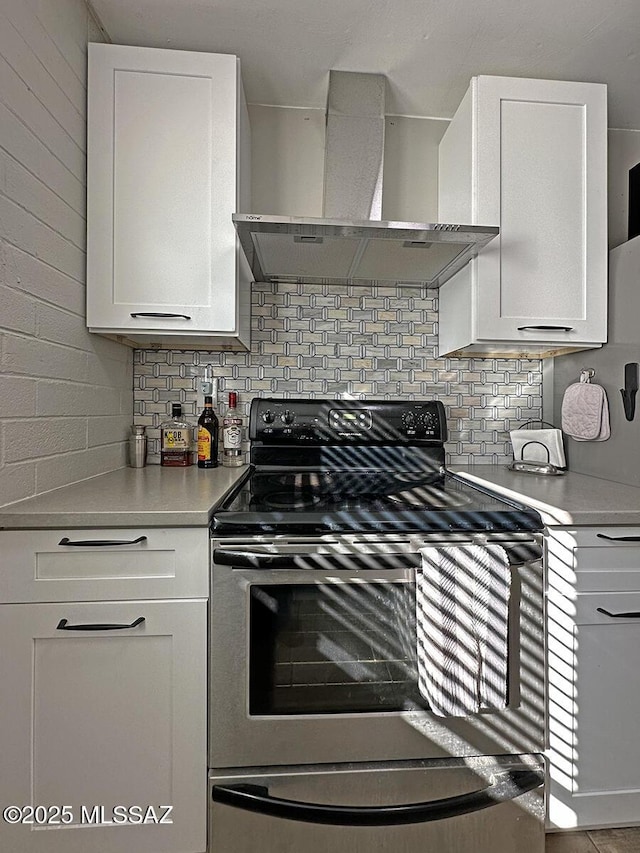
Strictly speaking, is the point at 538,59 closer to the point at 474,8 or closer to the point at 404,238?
the point at 474,8

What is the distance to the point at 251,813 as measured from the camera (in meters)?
1.27

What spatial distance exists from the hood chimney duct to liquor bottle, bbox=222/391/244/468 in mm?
815

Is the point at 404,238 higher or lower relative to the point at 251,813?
higher

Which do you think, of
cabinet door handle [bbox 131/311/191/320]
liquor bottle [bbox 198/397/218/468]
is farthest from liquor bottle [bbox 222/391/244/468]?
cabinet door handle [bbox 131/311/191/320]

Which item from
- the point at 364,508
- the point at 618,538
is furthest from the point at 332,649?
the point at 618,538

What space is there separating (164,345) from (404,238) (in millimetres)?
1010

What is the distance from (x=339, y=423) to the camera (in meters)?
1.96

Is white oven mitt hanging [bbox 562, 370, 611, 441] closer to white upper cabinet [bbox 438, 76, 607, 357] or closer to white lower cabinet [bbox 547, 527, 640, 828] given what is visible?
white upper cabinet [bbox 438, 76, 607, 357]

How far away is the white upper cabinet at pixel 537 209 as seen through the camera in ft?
5.84

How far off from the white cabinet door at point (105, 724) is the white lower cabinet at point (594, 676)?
930mm

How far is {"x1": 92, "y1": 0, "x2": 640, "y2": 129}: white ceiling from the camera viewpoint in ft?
5.20

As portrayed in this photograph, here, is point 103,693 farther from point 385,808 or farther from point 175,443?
point 175,443

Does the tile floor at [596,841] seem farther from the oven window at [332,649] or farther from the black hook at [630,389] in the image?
the black hook at [630,389]

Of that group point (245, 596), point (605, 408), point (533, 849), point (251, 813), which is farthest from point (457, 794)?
point (605, 408)
